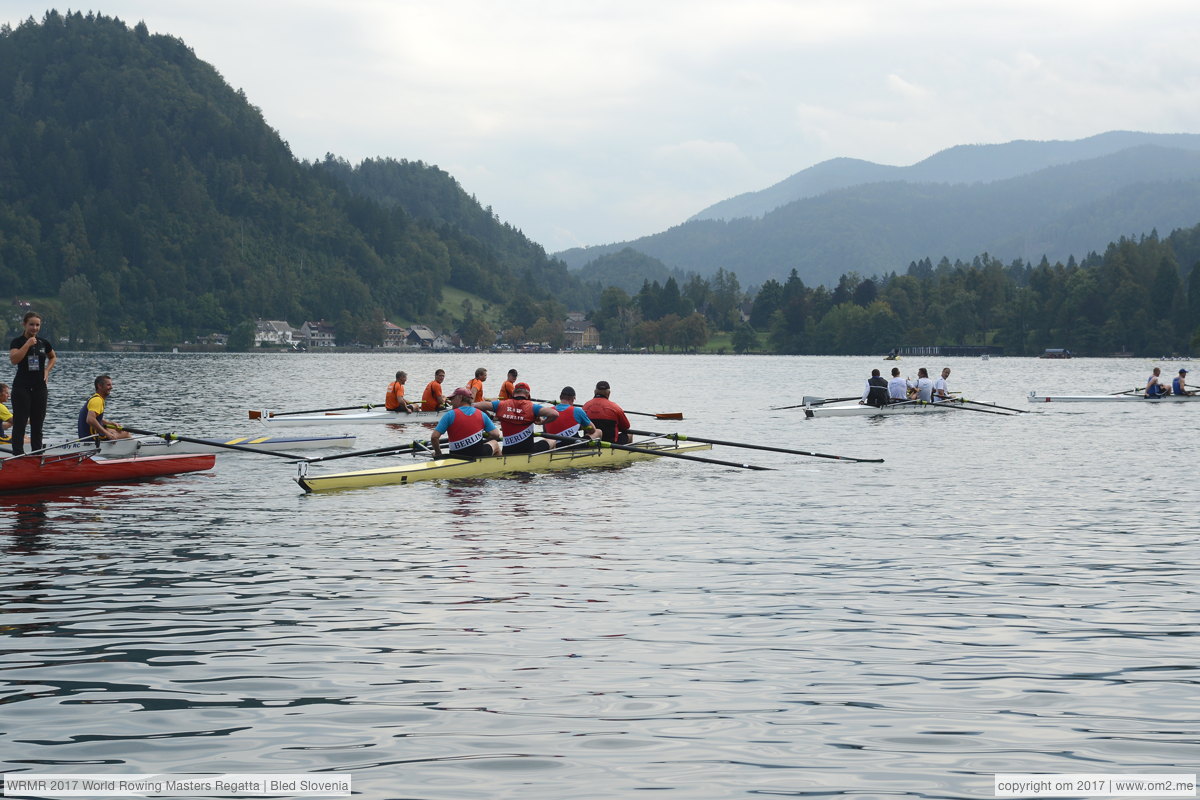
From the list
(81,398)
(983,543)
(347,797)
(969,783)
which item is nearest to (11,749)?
(347,797)

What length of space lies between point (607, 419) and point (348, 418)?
1611 centimetres

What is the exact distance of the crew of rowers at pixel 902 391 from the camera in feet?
158

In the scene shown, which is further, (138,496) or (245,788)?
(138,496)

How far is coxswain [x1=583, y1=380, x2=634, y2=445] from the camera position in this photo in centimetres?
2852

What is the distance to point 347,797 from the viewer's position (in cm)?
758

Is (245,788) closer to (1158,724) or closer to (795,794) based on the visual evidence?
(795,794)

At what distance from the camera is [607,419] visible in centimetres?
2852

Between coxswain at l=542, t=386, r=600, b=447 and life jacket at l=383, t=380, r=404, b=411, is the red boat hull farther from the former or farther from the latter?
life jacket at l=383, t=380, r=404, b=411

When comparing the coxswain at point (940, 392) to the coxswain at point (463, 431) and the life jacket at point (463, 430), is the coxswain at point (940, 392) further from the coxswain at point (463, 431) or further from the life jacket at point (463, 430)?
the life jacket at point (463, 430)

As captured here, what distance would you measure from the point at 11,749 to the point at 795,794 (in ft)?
18.2

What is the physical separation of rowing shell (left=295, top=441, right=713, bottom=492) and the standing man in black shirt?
5.03 m

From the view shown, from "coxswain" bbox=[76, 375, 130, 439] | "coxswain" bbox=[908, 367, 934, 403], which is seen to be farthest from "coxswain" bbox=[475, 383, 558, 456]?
"coxswain" bbox=[908, 367, 934, 403]

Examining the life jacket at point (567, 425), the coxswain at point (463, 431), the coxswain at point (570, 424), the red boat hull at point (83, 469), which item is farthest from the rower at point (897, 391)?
the red boat hull at point (83, 469)

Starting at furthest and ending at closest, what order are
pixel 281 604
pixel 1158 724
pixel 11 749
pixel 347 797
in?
1. pixel 281 604
2. pixel 1158 724
3. pixel 11 749
4. pixel 347 797
